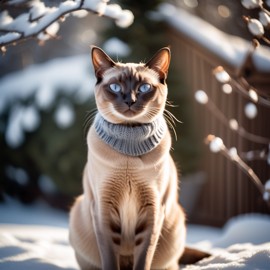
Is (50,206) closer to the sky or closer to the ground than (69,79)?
closer to the ground

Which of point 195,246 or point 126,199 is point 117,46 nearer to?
point 195,246

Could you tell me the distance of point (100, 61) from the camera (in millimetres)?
1833

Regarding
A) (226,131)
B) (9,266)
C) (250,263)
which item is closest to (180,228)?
(250,263)

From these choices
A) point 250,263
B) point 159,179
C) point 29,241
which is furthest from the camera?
point 29,241

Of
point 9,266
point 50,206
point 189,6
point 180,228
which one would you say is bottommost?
point 50,206

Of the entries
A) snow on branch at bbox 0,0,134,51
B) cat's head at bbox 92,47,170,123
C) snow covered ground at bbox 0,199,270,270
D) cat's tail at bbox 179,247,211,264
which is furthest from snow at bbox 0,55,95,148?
cat's head at bbox 92,47,170,123

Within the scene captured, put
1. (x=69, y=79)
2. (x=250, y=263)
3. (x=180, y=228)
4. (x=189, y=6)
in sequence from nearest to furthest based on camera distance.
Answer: (x=250, y=263) < (x=180, y=228) < (x=69, y=79) < (x=189, y=6)

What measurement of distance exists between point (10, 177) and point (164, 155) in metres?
3.49

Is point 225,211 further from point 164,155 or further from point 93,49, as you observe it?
→ point 93,49

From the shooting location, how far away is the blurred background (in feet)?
13.5

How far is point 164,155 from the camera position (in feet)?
5.99

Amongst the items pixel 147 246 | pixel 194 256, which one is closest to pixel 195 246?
pixel 194 256

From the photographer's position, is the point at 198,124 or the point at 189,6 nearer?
the point at 198,124

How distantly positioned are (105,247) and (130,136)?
503 mm
